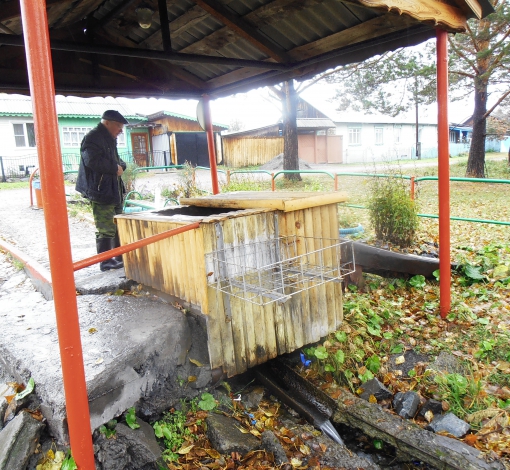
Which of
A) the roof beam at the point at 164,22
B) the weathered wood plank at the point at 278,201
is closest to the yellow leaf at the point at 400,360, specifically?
the weathered wood plank at the point at 278,201

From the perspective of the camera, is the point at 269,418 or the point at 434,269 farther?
the point at 434,269

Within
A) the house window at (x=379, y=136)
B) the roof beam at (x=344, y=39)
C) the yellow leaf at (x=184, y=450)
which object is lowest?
the yellow leaf at (x=184, y=450)

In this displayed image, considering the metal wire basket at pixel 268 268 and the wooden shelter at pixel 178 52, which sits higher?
the wooden shelter at pixel 178 52

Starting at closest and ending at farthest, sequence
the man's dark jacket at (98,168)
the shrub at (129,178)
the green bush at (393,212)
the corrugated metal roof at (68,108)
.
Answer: the man's dark jacket at (98,168), the green bush at (393,212), the shrub at (129,178), the corrugated metal roof at (68,108)

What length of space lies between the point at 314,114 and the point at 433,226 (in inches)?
1308

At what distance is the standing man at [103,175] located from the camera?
4758mm

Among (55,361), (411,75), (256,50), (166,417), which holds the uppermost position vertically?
(411,75)

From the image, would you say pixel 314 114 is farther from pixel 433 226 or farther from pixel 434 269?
pixel 434 269

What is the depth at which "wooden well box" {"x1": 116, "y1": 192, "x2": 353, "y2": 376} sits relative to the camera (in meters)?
3.46

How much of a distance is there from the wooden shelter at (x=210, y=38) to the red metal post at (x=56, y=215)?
6.58ft

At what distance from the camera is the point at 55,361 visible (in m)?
2.95

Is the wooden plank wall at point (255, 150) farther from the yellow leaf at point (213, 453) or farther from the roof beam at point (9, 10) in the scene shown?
the yellow leaf at point (213, 453)

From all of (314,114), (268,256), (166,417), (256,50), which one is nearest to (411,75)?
(256,50)

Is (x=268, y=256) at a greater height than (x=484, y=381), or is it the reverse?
(x=268, y=256)
